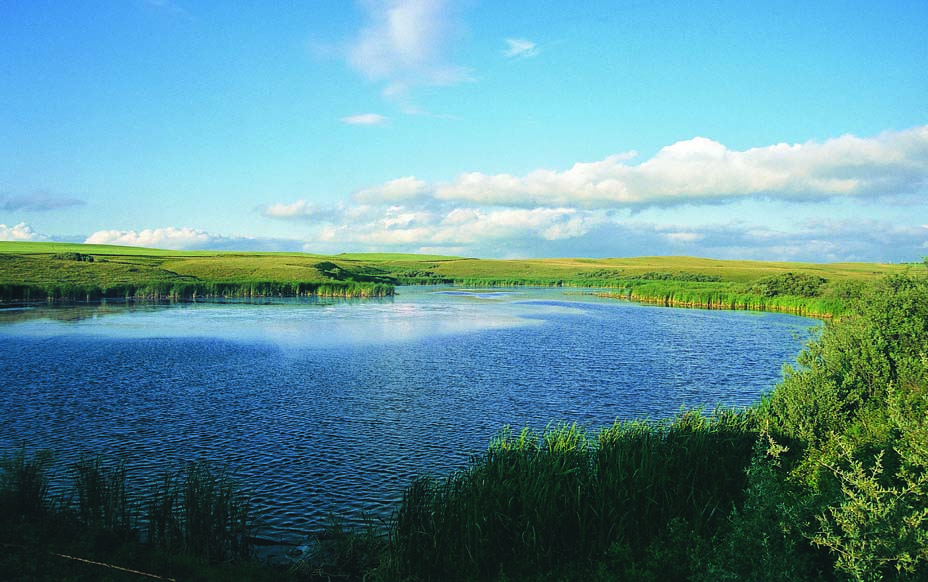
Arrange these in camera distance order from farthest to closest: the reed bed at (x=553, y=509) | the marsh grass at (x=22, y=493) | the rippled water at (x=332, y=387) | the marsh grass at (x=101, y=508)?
the rippled water at (x=332, y=387) < the marsh grass at (x=22, y=493) < the marsh grass at (x=101, y=508) < the reed bed at (x=553, y=509)

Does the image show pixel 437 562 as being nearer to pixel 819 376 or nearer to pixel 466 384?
pixel 819 376

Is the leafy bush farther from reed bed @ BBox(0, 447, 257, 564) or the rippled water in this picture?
reed bed @ BBox(0, 447, 257, 564)

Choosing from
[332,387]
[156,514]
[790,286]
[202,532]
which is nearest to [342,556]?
[202,532]

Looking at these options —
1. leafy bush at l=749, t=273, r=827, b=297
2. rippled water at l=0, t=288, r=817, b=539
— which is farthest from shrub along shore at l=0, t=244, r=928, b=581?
leafy bush at l=749, t=273, r=827, b=297

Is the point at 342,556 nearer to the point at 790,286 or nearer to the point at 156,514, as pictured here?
the point at 156,514

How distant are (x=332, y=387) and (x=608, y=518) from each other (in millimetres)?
15040

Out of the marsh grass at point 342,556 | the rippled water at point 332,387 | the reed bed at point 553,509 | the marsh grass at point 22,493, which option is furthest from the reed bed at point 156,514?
the reed bed at point 553,509

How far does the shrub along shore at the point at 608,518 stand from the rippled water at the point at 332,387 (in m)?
2.02

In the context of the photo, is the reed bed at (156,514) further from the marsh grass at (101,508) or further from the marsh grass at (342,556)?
the marsh grass at (342,556)

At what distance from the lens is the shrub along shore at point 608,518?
7129 millimetres

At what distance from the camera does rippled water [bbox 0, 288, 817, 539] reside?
14242mm

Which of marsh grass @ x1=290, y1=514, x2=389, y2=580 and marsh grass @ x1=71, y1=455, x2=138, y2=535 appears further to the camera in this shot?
marsh grass @ x1=71, y1=455, x2=138, y2=535

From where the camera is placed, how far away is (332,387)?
2278 cm

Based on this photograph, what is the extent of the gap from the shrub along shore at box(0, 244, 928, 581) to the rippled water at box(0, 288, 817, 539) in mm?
2024
